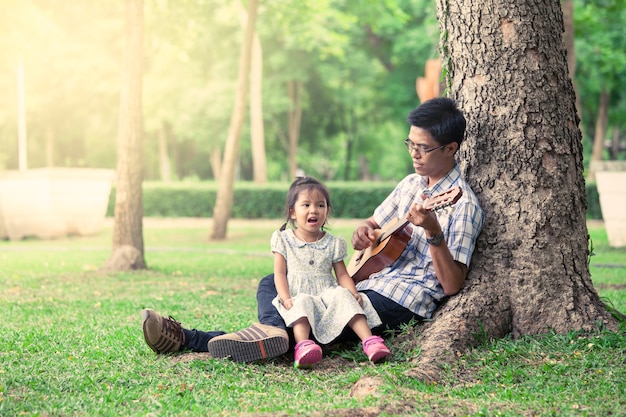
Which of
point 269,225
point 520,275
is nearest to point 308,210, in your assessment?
point 520,275

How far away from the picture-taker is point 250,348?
4.49 metres

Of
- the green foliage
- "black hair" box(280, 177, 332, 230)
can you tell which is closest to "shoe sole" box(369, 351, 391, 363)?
"black hair" box(280, 177, 332, 230)

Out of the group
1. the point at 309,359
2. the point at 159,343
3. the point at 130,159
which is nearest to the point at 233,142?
the point at 130,159

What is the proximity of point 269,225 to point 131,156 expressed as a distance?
11.0 m

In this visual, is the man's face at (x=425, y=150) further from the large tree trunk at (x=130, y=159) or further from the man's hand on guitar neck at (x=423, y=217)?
the large tree trunk at (x=130, y=159)

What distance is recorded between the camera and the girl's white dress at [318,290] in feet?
15.1

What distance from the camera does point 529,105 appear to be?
4.78m

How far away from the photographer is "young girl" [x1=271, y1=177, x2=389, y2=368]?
4.59m

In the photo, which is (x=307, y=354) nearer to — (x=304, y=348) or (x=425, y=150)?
A: (x=304, y=348)

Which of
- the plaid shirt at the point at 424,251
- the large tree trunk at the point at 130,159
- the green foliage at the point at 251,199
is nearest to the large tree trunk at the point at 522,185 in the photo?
the plaid shirt at the point at 424,251

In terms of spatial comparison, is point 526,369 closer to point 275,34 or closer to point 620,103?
point 275,34

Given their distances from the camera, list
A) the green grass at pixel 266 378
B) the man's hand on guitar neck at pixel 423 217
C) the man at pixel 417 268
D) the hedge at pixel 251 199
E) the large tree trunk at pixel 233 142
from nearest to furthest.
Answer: the green grass at pixel 266 378 < the man's hand on guitar neck at pixel 423 217 < the man at pixel 417 268 < the large tree trunk at pixel 233 142 < the hedge at pixel 251 199

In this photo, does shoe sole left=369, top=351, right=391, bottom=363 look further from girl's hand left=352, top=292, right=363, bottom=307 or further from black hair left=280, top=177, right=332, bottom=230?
black hair left=280, top=177, right=332, bottom=230

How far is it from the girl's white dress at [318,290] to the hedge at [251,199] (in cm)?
1688
